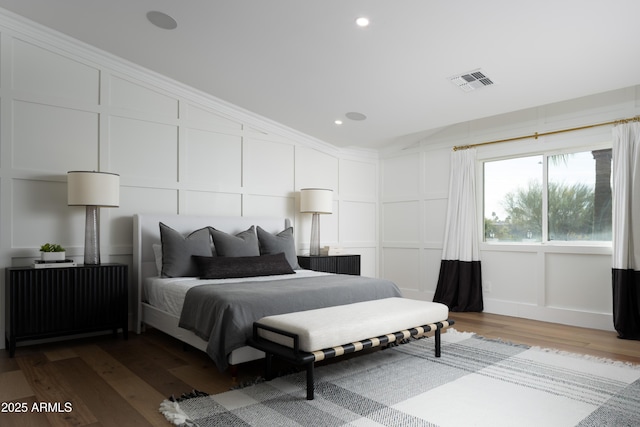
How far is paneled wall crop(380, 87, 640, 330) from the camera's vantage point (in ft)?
14.8

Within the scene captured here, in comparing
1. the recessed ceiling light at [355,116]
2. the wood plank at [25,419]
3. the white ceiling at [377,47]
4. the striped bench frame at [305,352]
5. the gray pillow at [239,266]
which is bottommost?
the wood plank at [25,419]

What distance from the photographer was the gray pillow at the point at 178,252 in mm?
4062

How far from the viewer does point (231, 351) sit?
278 centimetres

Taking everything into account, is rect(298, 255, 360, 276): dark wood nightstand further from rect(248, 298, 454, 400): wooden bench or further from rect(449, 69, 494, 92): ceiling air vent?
rect(449, 69, 494, 92): ceiling air vent

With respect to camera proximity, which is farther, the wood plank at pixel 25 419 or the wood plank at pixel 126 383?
the wood plank at pixel 126 383

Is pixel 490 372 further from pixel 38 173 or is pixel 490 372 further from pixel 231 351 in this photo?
pixel 38 173

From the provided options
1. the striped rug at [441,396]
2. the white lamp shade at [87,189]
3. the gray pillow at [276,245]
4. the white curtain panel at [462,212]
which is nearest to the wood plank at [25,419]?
the striped rug at [441,396]

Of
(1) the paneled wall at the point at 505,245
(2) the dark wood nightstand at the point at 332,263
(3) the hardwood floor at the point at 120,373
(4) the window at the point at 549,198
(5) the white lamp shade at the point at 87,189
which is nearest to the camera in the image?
(3) the hardwood floor at the point at 120,373

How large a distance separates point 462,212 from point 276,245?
2492 millimetres

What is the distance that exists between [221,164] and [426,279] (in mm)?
3257

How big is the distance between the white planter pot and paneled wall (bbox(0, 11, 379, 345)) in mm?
324

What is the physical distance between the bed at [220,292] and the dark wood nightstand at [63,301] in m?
0.33

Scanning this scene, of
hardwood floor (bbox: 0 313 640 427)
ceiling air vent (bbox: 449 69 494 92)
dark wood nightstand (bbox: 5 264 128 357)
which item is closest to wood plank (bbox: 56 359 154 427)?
hardwood floor (bbox: 0 313 640 427)

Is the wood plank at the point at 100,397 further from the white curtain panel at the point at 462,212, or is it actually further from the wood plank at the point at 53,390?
the white curtain panel at the point at 462,212
